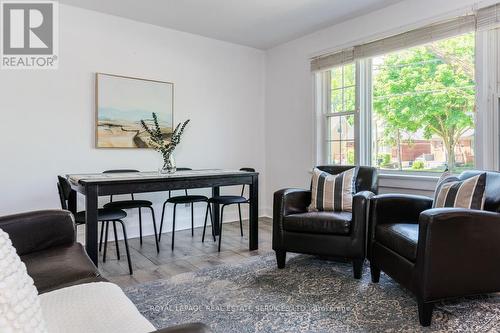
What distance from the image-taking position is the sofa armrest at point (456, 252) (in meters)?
1.82

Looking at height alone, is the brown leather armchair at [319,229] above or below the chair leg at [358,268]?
above

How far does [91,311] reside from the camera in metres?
1.11

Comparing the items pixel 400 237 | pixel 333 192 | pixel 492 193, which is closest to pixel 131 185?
pixel 333 192

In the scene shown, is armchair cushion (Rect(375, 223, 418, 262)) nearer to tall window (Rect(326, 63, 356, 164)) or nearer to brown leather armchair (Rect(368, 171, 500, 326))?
brown leather armchair (Rect(368, 171, 500, 326))

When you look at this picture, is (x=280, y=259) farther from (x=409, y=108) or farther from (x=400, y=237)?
(x=409, y=108)

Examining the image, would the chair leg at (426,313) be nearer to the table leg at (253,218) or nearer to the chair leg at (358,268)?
the chair leg at (358,268)

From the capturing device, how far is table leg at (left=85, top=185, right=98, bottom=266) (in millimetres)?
2385

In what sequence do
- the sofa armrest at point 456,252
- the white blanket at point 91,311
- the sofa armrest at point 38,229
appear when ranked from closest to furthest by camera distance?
the white blanket at point 91,311
the sofa armrest at point 38,229
the sofa armrest at point 456,252

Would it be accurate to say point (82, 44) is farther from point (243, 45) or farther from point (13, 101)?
point (243, 45)

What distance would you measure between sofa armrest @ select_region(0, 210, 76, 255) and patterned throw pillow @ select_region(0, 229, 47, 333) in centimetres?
104

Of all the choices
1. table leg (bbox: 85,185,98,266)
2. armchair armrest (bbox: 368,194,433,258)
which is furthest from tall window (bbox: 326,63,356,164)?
table leg (bbox: 85,185,98,266)

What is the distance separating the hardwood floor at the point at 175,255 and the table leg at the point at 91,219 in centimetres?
34

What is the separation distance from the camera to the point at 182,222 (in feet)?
14.1

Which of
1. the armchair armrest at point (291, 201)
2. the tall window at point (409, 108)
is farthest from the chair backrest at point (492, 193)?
the armchair armrest at point (291, 201)
